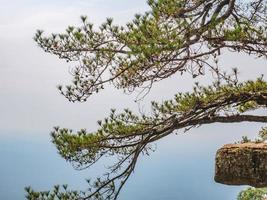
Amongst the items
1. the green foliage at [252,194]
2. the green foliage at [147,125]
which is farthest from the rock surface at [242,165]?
the green foliage at [252,194]

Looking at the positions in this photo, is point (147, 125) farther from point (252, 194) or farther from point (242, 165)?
point (252, 194)

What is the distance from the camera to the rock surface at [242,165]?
8820 millimetres

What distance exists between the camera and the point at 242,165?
29.4 feet

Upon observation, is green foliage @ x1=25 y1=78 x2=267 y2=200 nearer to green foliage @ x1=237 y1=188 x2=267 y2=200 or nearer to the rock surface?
the rock surface

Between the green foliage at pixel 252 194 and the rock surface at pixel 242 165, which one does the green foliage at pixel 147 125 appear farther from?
the green foliage at pixel 252 194

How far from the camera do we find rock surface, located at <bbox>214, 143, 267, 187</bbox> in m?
8.82

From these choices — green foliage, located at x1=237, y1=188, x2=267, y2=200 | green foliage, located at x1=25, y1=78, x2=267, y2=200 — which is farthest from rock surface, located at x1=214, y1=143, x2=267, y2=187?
green foliage, located at x1=237, y1=188, x2=267, y2=200

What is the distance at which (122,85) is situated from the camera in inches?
348

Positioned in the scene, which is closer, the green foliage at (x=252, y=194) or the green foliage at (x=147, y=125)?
the green foliage at (x=147, y=125)

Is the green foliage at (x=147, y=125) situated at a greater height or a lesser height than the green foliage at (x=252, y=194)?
greater

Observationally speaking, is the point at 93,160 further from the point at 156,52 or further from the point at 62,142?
the point at 156,52

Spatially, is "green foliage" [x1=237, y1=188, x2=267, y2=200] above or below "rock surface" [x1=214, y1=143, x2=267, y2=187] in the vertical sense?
below

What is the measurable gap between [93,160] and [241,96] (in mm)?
2907

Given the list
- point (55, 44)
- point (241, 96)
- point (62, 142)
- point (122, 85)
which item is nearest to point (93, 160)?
point (62, 142)
